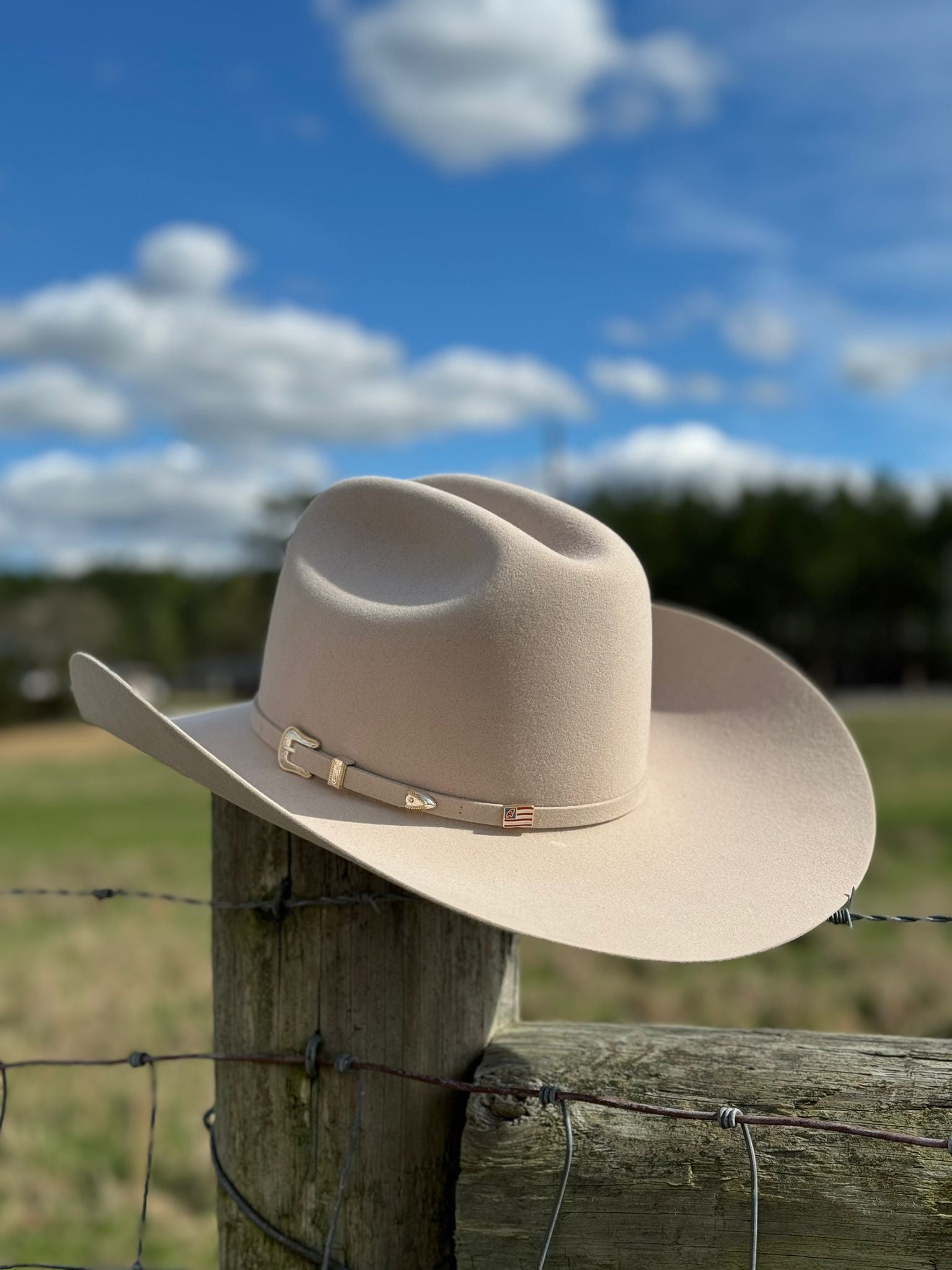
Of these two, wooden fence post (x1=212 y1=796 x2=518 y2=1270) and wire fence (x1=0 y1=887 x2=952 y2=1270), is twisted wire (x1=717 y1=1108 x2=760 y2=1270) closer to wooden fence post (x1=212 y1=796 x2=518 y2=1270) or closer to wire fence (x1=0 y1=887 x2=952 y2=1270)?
wire fence (x1=0 y1=887 x2=952 y2=1270)

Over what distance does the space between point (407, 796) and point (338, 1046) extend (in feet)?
1.48

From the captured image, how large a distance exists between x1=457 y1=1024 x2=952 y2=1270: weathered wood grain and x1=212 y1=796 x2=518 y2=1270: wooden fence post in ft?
0.33

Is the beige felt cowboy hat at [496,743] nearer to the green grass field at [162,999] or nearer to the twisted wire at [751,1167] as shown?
the twisted wire at [751,1167]

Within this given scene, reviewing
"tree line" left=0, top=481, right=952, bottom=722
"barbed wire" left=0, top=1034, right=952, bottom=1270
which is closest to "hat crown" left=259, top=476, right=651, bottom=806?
"barbed wire" left=0, top=1034, right=952, bottom=1270

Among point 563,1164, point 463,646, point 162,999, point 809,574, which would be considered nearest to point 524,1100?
point 563,1164

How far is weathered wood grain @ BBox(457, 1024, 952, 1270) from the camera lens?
1.71 m

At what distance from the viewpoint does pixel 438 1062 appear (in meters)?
1.93

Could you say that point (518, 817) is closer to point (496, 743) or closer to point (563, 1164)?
point (496, 743)

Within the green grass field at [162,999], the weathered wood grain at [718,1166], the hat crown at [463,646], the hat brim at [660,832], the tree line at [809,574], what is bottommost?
the green grass field at [162,999]

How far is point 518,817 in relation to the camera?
75.5 inches

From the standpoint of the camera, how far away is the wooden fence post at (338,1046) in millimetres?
1874

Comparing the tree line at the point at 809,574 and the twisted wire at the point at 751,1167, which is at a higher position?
the tree line at the point at 809,574

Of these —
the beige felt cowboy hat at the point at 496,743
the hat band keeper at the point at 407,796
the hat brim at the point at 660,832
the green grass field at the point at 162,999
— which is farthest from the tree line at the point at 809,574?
the hat band keeper at the point at 407,796

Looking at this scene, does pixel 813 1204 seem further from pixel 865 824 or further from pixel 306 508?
pixel 306 508
